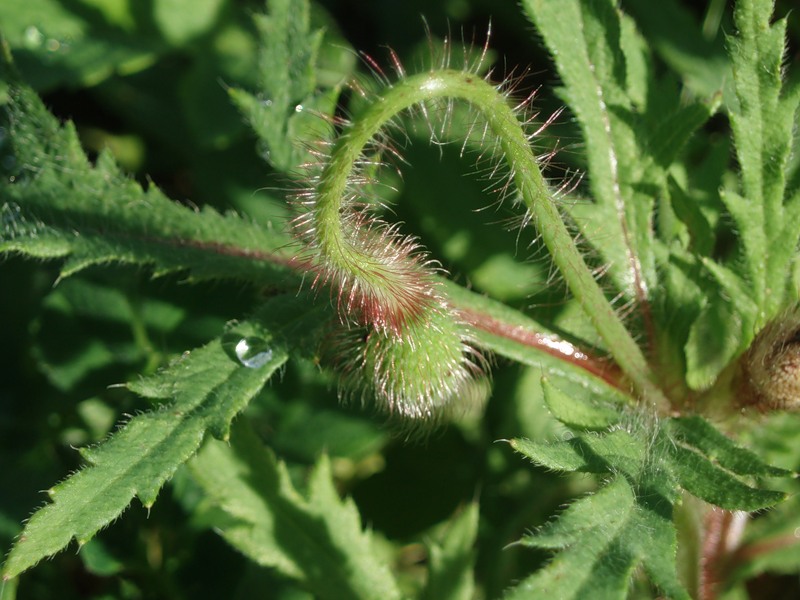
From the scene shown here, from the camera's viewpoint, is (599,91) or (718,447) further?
(599,91)

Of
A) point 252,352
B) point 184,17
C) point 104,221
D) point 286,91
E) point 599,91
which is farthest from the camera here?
point 184,17

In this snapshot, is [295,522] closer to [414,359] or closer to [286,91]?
[414,359]

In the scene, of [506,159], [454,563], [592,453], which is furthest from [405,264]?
[454,563]

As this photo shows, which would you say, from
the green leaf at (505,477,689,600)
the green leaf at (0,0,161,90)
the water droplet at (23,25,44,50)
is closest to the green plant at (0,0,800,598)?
the green leaf at (505,477,689,600)

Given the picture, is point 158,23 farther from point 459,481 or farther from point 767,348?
point 767,348

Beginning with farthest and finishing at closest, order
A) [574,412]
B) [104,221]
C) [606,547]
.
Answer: [104,221], [574,412], [606,547]

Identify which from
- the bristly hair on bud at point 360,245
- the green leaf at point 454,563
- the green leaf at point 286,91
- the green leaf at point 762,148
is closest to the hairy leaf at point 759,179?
the green leaf at point 762,148

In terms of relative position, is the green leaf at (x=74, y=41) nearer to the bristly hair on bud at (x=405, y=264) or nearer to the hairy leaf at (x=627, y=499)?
the bristly hair on bud at (x=405, y=264)

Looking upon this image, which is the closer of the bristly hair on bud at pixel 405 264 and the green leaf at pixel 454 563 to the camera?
the bristly hair on bud at pixel 405 264
